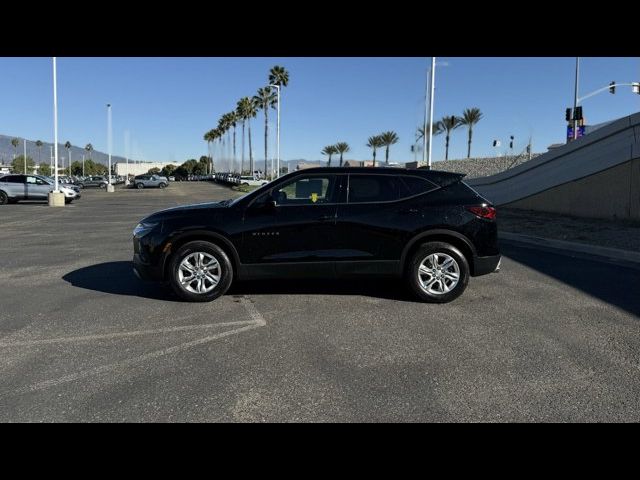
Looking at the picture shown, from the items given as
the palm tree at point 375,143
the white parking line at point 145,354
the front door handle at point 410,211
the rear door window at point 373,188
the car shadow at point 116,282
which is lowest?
the white parking line at point 145,354

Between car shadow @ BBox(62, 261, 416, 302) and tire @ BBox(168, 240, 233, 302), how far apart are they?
0.80ft

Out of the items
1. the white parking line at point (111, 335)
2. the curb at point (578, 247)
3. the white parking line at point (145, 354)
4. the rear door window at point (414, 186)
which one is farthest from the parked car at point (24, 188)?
the rear door window at point (414, 186)

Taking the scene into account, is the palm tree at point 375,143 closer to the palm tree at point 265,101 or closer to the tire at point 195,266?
the palm tree at point 265,101

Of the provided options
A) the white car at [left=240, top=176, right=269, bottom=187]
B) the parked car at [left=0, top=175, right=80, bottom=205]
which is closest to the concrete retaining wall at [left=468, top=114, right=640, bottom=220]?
the parked car at [left=0, top=175, right=80, bottom=205]

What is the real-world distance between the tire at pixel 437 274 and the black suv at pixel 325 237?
0.04ft

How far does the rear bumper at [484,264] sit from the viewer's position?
6.28 metres

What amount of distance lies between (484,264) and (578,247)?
5.53 metres

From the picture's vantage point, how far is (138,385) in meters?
3.74

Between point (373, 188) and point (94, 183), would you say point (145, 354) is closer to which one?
point (373, 188)
